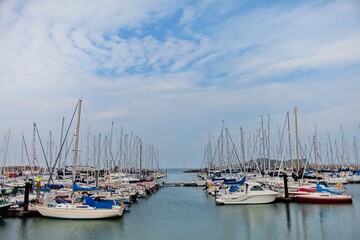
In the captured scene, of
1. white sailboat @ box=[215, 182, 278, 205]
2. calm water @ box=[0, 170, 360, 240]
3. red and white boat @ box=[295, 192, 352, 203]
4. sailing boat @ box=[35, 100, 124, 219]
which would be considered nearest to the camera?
calm water @ box=[0, 170, 360, 240]

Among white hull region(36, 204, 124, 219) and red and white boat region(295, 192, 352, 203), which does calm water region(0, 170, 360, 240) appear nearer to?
white hull region(36, 204, 124, 219)

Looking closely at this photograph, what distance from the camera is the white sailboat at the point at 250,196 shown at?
41.5 m

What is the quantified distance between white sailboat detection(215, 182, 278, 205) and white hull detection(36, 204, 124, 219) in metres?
16.0

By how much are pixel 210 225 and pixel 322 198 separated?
59.7 ft

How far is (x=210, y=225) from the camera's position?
30484 millimetres

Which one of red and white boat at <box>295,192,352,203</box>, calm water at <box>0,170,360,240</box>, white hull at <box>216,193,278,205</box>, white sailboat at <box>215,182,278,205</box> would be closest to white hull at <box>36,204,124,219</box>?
calm water at <box>0,170,360,240</box>

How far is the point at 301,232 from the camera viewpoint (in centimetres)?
2703

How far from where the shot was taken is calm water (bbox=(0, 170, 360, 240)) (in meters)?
26.5

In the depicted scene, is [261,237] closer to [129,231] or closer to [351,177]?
[129,231]

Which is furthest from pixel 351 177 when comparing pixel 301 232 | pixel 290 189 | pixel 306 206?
pixel 301 232

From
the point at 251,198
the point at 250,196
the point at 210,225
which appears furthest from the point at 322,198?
the point at 210,225

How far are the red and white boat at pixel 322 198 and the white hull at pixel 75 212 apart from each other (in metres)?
23.7

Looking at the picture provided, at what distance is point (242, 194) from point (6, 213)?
2534 centimetres

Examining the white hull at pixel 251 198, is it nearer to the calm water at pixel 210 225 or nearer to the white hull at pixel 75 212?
the calm water at pixel 210 225
